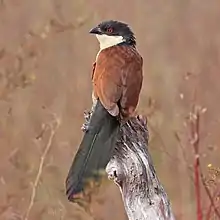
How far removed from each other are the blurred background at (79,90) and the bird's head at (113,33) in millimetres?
209

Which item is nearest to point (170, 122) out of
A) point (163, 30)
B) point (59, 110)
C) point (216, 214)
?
point (59, 110)

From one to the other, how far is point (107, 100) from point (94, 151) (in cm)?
34

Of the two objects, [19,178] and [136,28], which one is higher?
[136,28]

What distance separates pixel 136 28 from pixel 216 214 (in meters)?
3.45

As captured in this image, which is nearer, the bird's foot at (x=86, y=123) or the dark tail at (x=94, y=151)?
the dark tail at (x=94, y=151)

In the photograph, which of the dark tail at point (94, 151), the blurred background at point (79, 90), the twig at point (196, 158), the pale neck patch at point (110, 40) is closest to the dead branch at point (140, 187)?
the dark tail at point (94, 151)

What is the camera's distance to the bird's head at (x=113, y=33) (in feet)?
14.5

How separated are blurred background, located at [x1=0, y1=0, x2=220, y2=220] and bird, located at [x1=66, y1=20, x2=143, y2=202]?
0.31 meters

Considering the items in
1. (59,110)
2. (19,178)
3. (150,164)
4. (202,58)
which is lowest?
(150,164)

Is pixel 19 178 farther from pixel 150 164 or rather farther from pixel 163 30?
pixel 163 30

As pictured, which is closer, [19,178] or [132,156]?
[132,156]

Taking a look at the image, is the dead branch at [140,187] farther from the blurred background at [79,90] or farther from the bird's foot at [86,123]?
the blurred background at [79,90]

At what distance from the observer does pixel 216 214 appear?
369 cm

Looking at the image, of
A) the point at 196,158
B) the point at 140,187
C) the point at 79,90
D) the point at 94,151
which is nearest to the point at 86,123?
the point at 94,151
